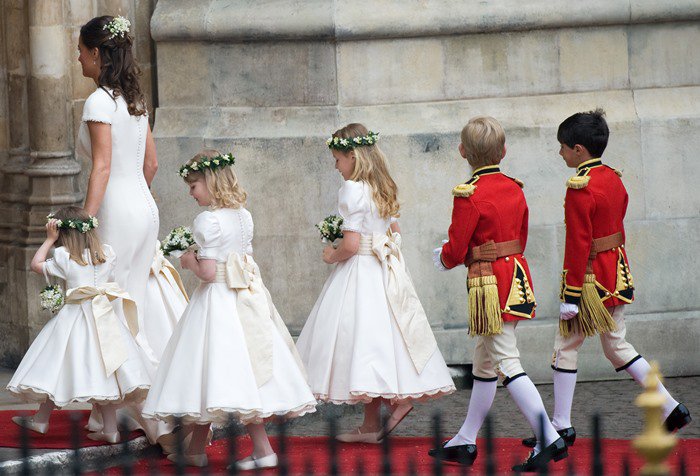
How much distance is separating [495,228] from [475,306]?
0.39 meters

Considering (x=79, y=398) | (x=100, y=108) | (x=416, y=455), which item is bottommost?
(x=416, y=455)

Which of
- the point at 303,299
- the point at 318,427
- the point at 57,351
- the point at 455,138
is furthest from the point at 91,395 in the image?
the point at 455,138

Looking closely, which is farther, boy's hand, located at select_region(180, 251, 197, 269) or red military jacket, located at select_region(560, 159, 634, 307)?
red military jacket, located at select_region(560, 159, 634, 307)

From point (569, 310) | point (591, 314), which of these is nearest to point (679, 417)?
point (591, 314)

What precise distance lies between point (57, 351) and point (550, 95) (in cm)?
407

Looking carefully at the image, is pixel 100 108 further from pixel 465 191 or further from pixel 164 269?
pixel 465 191

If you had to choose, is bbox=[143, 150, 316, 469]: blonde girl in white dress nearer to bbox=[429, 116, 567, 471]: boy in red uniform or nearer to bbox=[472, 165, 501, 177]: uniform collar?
bbox=[429, 116, 567, 471]: boy in red uniform

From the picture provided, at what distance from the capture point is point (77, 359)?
688 centimetres

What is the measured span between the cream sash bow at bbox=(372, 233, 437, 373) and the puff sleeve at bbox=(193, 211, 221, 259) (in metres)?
1.00

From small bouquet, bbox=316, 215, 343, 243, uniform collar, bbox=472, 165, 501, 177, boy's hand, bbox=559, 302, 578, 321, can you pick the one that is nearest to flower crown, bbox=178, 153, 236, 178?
small bouquet, bbox=316, 215, 343, 243

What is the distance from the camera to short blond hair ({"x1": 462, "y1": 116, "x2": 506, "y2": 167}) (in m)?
6.82

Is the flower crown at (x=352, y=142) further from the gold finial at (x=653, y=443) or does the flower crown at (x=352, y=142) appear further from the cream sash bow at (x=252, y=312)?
the gold finial at (x=653, y=443)

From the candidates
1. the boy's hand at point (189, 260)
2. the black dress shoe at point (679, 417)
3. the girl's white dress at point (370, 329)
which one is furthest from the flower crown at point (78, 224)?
the black dress shoe at point (679, 417)

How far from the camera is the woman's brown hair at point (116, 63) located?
280 inches
